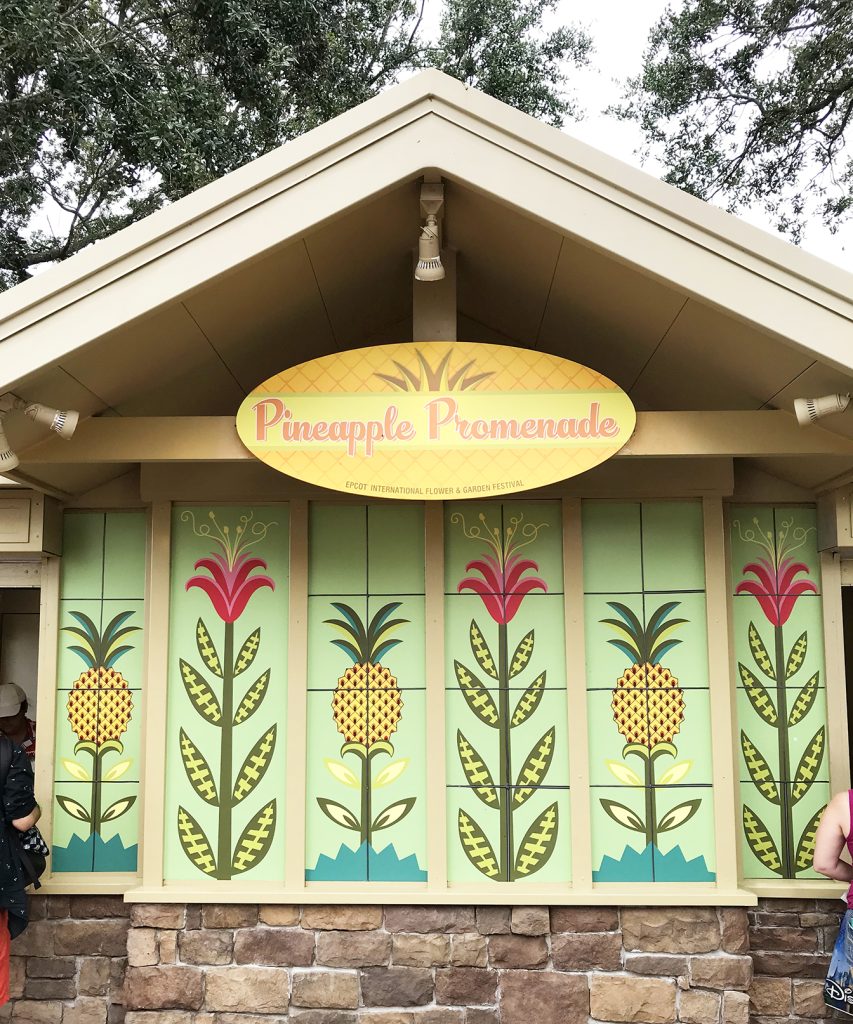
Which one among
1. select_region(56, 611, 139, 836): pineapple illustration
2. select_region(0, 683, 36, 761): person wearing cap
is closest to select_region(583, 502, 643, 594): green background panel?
select_region(56, 611, 139, 836): pineapple illustration

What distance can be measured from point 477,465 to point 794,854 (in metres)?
2.30

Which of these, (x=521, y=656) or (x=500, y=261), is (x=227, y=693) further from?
(x=500, y=261)

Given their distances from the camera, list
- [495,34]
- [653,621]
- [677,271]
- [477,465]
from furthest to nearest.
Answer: [495,34], [653,621], [477,465], [677,271]

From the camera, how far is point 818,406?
324 cm

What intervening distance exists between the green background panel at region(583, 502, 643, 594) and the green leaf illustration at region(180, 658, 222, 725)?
1661mm

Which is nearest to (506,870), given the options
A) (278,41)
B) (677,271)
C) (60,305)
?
(677,271)

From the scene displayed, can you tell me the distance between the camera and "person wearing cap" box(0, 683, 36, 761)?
4.52m

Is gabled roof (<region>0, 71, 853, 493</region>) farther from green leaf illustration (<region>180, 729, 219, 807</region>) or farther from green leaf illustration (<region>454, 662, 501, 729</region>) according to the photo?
green leaf illustration (<region>454, 662, 501, 729</region>)

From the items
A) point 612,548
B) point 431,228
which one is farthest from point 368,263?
point 612,548

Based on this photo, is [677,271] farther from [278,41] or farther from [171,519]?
[278,41]

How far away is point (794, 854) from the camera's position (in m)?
4.07

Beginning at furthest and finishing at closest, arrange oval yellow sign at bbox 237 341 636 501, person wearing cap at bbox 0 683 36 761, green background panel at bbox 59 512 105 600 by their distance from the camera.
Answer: person wearing cap at bbox 0 683 36 761 → green background panel at bbox 59 512 105 600 → oval yellow sign at bbox 237 341 636 501

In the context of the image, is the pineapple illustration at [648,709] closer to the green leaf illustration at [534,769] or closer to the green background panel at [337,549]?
the green leaf illustration at [534,769]

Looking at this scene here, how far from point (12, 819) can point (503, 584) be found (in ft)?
7.25
